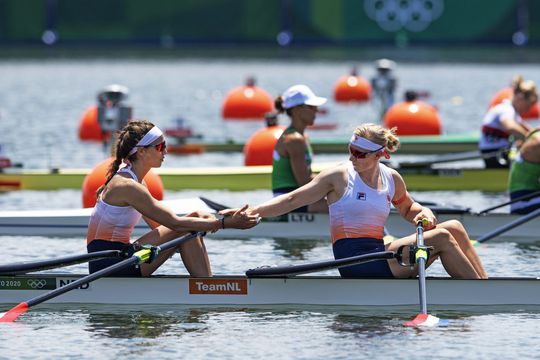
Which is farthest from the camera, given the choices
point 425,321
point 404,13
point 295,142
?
point 404,13

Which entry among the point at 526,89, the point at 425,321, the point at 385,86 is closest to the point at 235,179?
the point at 526,89

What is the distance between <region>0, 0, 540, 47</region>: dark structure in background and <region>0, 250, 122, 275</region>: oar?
41.9m

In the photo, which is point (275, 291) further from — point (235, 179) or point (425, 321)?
point (235, 179)

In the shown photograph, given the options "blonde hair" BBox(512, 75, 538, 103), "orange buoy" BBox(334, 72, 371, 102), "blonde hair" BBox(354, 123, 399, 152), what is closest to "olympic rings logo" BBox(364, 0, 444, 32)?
"orange buoy" BBox(334, 72, 371, 102)

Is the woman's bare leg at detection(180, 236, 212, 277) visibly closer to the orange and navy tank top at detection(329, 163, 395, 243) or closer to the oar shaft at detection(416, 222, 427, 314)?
the orange and navy tank top at detection(329, 163, 395, 243)

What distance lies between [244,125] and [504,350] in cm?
2284

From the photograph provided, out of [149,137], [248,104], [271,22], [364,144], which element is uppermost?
[271,22]

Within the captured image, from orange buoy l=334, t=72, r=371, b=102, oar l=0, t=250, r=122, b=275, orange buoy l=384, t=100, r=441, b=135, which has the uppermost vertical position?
orange buoy l=334, t=72, r=371, b=102

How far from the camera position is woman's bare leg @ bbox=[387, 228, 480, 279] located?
11883 millimetres

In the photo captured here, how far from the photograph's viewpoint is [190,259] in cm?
1216

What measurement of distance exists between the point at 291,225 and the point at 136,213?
515 centimetres

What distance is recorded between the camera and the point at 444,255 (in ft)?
39.3

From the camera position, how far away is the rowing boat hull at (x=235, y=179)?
20.5 meters

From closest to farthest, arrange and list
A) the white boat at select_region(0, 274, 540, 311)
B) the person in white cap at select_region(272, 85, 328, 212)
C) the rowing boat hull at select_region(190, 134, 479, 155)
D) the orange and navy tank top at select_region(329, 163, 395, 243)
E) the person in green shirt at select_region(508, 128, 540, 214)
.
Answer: the orange and navy tank top at select_region(329, 163, 395, 243) < the white boat at select_region(0, 274, 540, 311) < the person in white cap at select_region(272, 85, 328, 212) < the person in green shirt at select_region(508, 128, 540, 214) < the rowing boat hull at select_region(190, 134, 479, 155)
